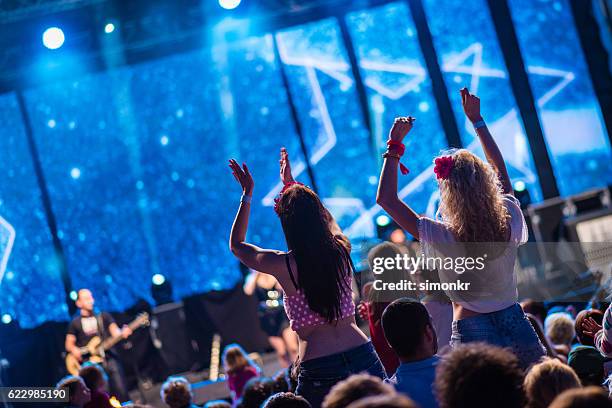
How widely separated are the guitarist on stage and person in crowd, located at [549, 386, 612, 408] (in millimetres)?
6871

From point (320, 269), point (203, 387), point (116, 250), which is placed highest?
→ point (116, 250)

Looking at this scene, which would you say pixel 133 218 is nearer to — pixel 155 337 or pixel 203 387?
pixel 155 337

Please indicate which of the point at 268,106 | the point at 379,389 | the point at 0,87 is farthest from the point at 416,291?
the point at 0,87

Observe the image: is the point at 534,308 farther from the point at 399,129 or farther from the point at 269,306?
the point at 269,306

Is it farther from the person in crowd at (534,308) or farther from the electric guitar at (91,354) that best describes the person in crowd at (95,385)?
the electric guitar at (91,354)

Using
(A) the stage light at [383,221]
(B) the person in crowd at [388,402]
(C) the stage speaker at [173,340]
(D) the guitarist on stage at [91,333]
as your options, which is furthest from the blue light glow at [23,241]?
(B) the person in crowd at [388,402]

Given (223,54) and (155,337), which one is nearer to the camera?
(155,337)

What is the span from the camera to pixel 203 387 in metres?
8.03

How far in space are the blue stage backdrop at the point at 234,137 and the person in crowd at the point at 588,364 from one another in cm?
717

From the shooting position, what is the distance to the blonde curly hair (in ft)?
8.02

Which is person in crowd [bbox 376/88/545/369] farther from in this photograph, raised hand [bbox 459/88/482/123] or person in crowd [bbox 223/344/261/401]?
person in crowd [bbox 223/344/261/401]

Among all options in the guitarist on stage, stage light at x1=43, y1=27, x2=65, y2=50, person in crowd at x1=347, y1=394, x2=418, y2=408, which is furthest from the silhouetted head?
stage light at x1=43, y1=27, x2=65, y2=50

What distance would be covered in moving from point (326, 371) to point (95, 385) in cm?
197

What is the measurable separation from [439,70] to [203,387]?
17.2 feet
